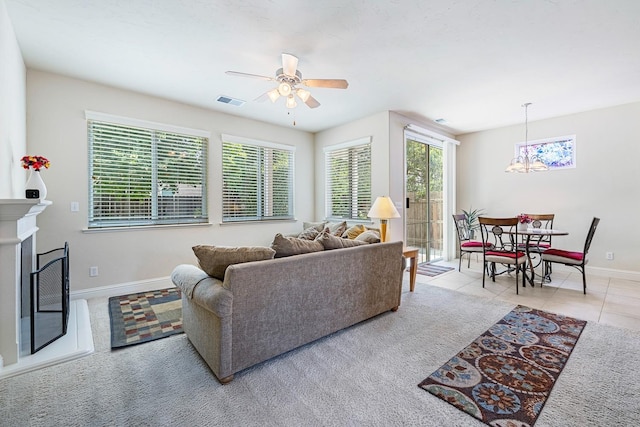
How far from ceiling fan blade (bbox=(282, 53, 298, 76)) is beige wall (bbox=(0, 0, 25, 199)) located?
2112 millimetres

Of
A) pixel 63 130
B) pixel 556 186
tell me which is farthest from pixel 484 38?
pixel 63 130

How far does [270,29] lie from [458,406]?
3.08 m

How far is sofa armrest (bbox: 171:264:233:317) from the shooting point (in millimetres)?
1780

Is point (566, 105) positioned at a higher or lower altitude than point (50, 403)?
higher

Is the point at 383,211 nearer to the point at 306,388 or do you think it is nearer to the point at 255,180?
the point at 255,180

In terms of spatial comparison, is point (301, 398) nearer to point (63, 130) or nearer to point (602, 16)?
point (602, 16)

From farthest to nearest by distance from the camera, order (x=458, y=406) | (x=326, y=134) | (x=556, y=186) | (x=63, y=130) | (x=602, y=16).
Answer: (x=326, y=134) → (x=556, y=186) → (x=63, y=130) → (x=602, y=16) → (x=458, y=406)

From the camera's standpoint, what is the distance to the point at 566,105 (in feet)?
14.0

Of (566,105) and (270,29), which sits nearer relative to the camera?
(270,29)

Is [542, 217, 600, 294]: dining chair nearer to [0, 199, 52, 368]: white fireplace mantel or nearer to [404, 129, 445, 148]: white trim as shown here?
[404, 129, 445, 148]: white trim

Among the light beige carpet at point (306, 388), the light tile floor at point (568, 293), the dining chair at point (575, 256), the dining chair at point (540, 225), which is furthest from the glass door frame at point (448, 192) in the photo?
the light beige carpet at point (306, 388)

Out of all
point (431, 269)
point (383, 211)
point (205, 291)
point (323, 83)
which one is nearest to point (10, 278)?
point (205, 291)

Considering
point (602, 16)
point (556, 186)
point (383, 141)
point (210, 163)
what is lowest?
point (556, 186)

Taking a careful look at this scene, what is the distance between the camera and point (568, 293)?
368 centimetres
